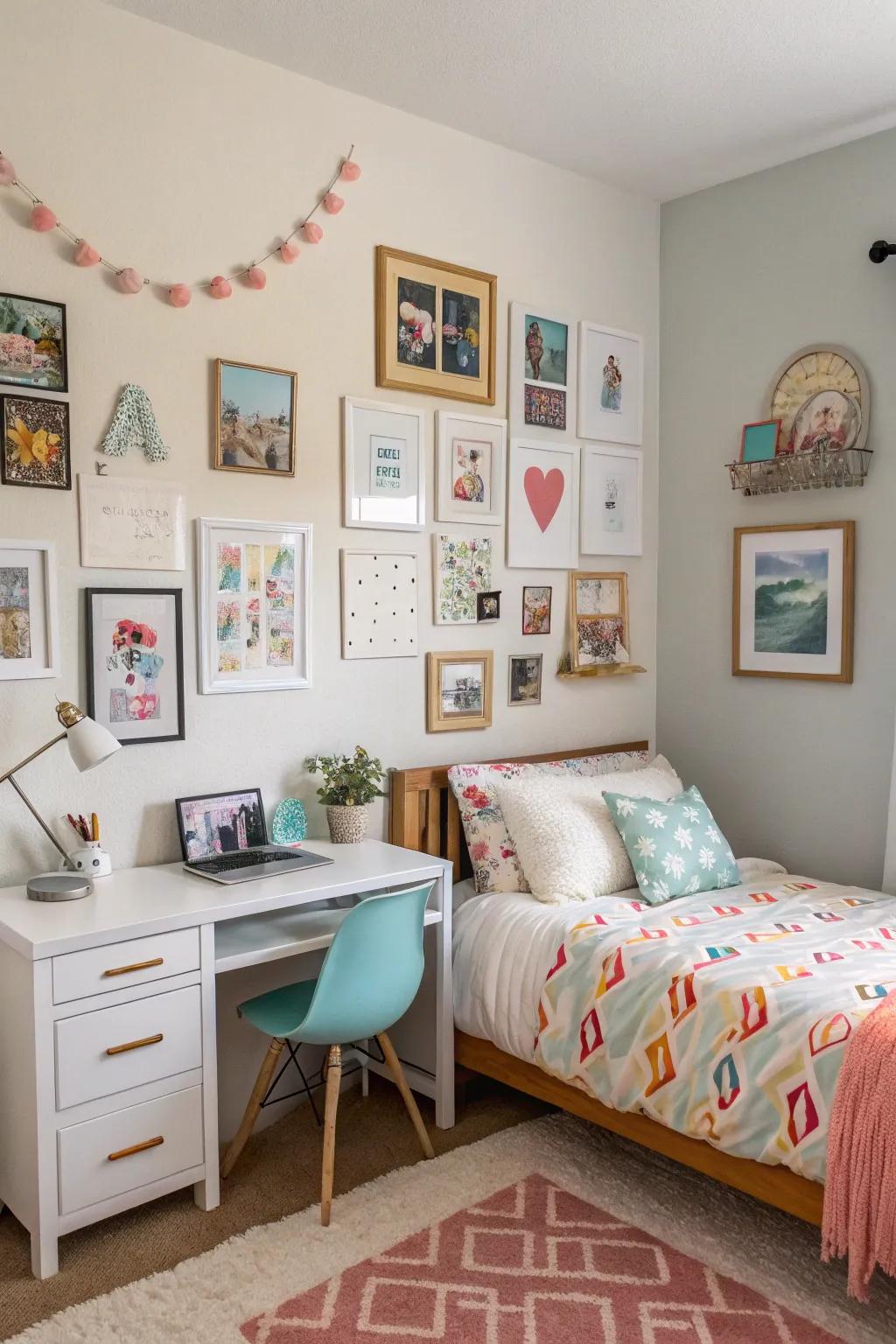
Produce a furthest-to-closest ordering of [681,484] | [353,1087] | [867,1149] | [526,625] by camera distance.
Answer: [681,484] < [526,625] < [353,1087] < [867,1149]

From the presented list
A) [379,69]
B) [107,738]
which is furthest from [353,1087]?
[379,69]

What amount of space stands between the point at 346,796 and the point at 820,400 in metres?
1.88

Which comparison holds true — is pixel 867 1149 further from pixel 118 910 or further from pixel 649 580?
pixel 649 580

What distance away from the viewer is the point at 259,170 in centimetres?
281

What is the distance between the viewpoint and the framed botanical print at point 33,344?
2.41m

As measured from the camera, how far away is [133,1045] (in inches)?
88.9

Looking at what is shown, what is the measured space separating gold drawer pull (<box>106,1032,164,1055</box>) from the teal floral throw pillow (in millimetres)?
1328

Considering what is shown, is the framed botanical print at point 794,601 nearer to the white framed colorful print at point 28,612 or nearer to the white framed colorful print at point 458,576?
the white framed colorful print at point 458,576

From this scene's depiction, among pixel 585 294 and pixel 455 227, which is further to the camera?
pixel 585 294

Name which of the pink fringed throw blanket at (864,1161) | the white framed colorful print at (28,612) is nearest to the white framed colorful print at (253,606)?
the white framed colorful print at (28,612)

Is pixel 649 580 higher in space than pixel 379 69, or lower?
lower

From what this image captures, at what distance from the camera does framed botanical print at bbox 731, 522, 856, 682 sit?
3.31 metres

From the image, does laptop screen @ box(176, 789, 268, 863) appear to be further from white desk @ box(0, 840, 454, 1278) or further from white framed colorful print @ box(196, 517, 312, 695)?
white framed colorful print @ box(196, 517, 312, 695)

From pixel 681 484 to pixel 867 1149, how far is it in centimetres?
237
